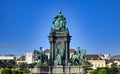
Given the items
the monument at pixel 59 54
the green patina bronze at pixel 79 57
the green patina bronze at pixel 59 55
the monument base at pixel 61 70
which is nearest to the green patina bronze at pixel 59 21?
the monument at pixel 59 54

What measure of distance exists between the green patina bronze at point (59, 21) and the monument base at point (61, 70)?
28.4 feet

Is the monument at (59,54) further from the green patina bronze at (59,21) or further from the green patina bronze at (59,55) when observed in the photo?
the green patina bronze at (59,21)

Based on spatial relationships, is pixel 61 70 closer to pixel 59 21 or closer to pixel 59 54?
pixel 59 54

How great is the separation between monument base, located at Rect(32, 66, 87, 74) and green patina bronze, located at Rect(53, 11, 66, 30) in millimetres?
8659

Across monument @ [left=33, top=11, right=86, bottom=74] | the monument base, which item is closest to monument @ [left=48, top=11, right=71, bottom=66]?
monument @ [left=33, top=11, right=86, bottom=74]

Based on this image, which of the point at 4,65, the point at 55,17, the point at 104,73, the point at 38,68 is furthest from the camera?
the point at 4,65

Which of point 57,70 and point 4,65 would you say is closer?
point 57,70

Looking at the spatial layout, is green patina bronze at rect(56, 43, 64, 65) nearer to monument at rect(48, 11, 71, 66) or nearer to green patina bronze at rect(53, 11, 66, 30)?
monument at rect(48, 11, 71, 66)

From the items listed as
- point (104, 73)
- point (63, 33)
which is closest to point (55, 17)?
point (63, 33)

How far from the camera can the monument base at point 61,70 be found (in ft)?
264

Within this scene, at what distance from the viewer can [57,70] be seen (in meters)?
82.4

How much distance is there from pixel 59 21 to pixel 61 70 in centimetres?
1070

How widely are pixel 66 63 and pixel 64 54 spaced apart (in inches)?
67.3

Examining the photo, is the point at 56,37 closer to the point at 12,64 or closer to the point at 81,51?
the point at 81,51
